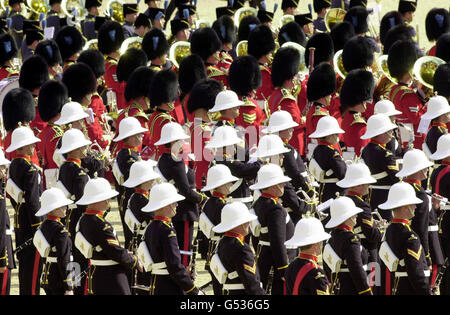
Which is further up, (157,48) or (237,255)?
(157,48)

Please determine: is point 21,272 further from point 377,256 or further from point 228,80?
point 228,80

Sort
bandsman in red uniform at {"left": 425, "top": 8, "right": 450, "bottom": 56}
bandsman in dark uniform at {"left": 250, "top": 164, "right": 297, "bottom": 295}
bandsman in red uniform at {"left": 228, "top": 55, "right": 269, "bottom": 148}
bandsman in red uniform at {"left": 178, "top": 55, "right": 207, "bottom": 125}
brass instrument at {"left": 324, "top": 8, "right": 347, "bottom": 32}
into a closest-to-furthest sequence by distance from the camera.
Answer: bandsman in dark uniform at {"left": 250, "top": 164, "right": 297, "bottom": 295}
bandsman in red uniform at {"left": 228, "top": 55, "right": 269, "bottom": 148}
bandsman in red uniform at {"left": 178, "top": 55, "right": 207, "bottom": 125}
bandsman in red uniform at {"left": 425, "top": 8, "right": 450, "bottom": 56}
brass instrument at {"left": 324, "top": 8, "right": 347, "bottom": 32}

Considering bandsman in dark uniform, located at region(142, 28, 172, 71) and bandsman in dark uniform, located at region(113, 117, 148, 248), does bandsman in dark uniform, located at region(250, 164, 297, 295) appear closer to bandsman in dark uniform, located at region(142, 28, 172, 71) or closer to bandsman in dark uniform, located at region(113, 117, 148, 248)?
bandsman in dark uniform, located at region(113, 117, 148, 248)

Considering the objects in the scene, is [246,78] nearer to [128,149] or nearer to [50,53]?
[128,149]

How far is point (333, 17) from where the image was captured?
16.3 metres

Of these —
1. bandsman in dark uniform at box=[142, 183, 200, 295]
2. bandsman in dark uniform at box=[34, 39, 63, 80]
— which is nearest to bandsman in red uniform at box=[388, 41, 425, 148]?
bandsman in dark uniform at box=[34, 39, 63, 80]

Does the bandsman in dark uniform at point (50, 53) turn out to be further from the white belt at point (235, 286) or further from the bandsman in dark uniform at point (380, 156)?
the white belt at point (235, 286)

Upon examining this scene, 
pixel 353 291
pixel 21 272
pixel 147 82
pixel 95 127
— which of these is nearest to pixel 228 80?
pixel 147 82

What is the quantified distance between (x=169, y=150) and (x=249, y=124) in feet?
5.49

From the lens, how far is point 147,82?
12273mm

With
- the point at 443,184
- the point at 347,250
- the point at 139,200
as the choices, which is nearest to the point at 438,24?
the point at 443,184

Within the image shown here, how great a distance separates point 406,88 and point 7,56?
16.0 ft

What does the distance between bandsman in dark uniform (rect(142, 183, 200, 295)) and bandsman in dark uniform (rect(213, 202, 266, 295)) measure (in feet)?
0.91

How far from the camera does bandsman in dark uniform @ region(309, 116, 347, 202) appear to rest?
9.96 meters
